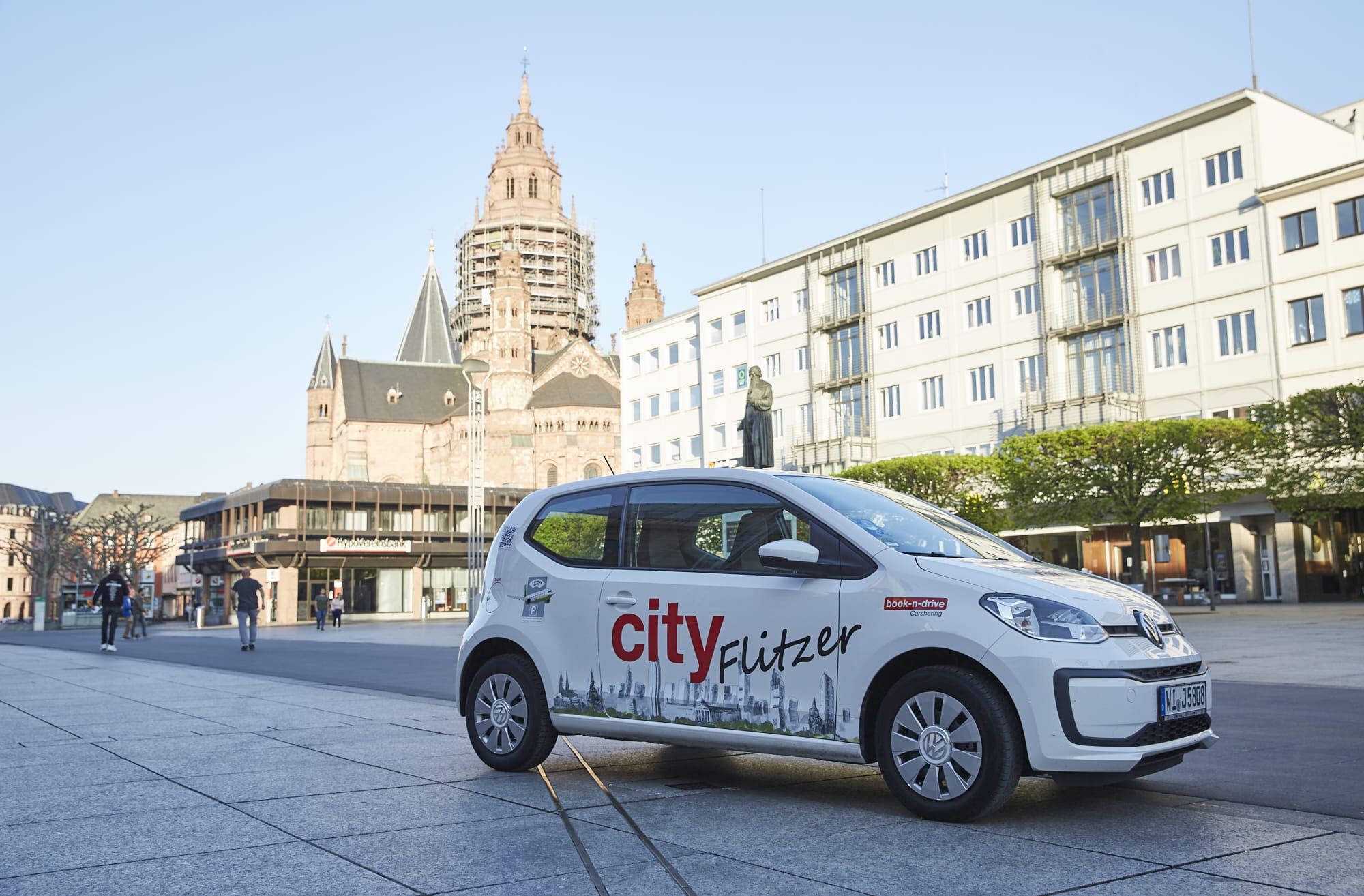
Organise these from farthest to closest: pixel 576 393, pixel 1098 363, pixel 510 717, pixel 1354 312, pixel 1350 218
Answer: pixel 576 393
pixel 1098 363
pixel 1350 218
pixel 1354 312
pixel 510 717

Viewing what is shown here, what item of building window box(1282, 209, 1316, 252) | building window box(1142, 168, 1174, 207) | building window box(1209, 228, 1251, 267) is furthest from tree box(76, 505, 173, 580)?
building window box(1282, 209, 1316, 252)

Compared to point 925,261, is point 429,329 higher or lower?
higher

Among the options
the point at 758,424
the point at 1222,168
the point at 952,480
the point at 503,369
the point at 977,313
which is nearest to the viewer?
the point at 758,424

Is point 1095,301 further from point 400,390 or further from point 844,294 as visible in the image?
point 400,390

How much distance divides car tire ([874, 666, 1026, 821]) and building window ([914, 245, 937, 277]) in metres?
48.4

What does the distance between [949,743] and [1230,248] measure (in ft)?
133

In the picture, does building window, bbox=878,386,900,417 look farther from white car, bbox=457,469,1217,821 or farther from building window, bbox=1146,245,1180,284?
white car, bbox=457,469,1217,821

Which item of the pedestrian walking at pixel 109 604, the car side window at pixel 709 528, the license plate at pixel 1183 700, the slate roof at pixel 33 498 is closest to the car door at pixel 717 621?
the car side window at pixel 709 528

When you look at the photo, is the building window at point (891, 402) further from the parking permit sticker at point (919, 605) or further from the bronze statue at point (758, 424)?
the parking permit sticker at point (919, 605)

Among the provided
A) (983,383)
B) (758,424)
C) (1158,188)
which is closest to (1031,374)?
(983,383)

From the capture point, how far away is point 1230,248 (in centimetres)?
4072

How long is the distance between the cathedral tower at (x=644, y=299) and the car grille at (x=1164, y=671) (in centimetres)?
10826

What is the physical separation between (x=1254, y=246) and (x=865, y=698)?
131 ft

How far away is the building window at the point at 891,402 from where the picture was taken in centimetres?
5334
